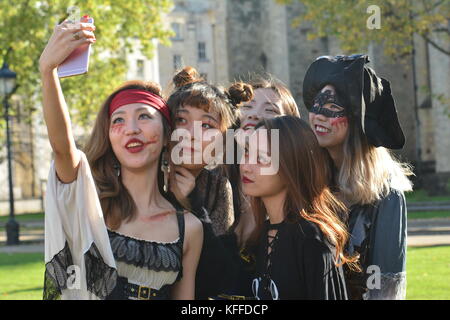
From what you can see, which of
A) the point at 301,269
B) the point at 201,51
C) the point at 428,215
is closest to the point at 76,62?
the point at 301,269

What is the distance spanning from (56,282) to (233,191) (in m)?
1.38

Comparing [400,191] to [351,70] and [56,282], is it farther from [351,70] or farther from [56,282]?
[56,282]

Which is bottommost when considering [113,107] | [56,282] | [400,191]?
[56,282]

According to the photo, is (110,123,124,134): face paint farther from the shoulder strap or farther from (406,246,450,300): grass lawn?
(406,246,450,300): grass lawn

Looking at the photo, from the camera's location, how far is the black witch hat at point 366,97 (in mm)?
A: 4309

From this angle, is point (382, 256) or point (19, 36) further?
point (19, 36)

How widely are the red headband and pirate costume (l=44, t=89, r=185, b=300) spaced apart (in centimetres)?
54

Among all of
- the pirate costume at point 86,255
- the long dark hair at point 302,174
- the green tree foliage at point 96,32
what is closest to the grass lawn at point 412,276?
the long dark hair at point 302,174

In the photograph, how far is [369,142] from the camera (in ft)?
14.2

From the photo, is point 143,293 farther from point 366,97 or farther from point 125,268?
point 366,97

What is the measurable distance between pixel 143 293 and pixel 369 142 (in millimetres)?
1406

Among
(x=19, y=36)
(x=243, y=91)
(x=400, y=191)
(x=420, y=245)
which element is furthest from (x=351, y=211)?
(x=19, y=36)

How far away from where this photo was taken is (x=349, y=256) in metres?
3.85

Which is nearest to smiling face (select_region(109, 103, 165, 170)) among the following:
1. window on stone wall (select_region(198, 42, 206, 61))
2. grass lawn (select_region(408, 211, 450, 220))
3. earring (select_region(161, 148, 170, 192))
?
earring (select_region(161, 148, 170, 192))
